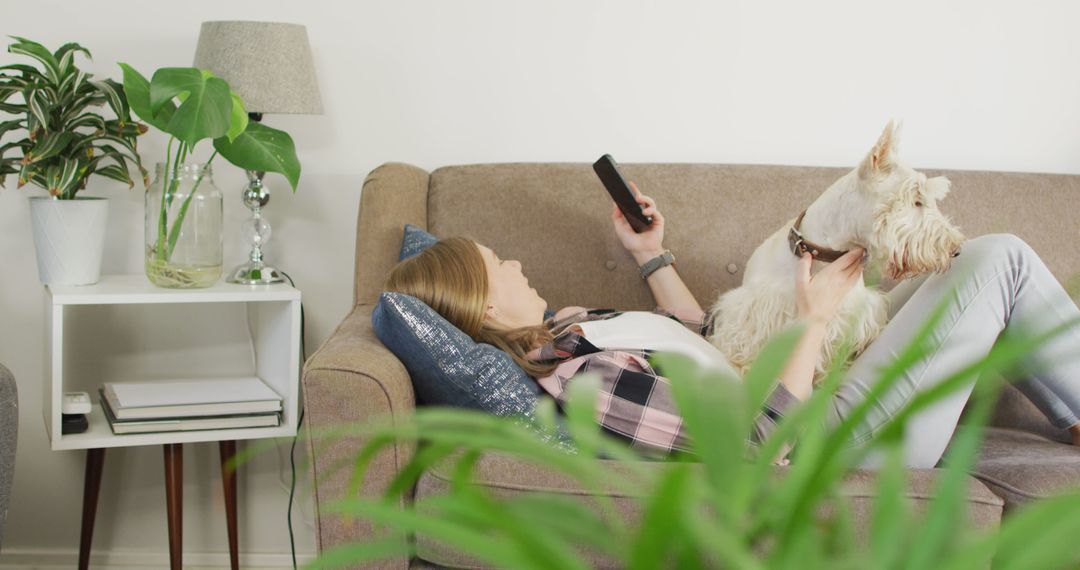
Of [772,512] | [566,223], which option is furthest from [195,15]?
[772,512]

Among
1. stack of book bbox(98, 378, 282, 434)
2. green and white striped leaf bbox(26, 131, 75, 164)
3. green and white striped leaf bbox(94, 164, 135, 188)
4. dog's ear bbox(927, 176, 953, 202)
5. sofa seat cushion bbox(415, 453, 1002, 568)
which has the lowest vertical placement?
stack of book bbox(98, 378, 282, 434)

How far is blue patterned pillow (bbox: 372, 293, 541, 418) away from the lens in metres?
1.56

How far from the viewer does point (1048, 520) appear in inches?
12.1

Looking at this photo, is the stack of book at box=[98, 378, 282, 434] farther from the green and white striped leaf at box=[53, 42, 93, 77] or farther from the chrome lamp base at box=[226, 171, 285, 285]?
the green and white striped leaf at box=[53, 42, 93, 77]

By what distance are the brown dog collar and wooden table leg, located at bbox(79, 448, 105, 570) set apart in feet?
5.35

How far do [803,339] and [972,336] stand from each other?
0.30 meters

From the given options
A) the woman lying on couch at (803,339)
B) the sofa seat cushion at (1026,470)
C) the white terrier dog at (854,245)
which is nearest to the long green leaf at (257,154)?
the woman lying on couch at (803,339)

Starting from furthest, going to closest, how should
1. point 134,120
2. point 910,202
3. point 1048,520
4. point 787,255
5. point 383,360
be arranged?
point 134,120, point 787,255, point 910,202, point 383,360, point 1048,520

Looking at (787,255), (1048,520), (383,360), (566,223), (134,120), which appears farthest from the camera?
(134,120)

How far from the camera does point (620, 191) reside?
82.4 inches

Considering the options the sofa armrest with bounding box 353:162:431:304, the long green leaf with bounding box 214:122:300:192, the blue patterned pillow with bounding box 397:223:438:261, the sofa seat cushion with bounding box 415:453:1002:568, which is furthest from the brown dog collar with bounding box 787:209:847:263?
the long green leaf with bounding box 214:122:300:192

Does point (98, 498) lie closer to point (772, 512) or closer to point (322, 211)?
point (322, 211)

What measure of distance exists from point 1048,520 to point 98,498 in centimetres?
257

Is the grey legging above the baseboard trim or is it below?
above
